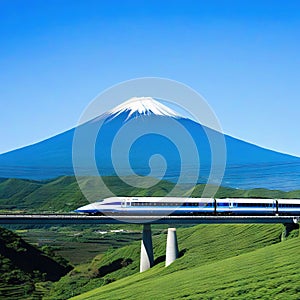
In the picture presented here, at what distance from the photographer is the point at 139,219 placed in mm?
26156

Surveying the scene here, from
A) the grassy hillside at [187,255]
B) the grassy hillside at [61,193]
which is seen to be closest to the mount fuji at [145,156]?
the grassy hillside at [61,193]

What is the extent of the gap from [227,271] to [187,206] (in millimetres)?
8206

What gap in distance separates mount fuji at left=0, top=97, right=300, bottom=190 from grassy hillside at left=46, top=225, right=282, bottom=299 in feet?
213

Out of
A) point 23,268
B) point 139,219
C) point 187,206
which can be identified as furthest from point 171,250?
point 23,268

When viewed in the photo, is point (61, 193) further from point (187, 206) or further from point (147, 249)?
point (147, 249)

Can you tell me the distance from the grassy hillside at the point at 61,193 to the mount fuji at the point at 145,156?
18.9m

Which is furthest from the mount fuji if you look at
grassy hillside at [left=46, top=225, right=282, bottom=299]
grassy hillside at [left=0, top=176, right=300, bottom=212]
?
grassy hillside at [left=46, top=225, right=282, bottom=299]

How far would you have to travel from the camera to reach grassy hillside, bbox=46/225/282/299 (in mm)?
24344

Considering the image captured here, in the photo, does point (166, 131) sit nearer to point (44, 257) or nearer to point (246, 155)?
point (246, 155)

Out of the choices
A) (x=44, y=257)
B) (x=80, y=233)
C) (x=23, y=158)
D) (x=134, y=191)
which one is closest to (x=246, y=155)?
(x=23, y=158)

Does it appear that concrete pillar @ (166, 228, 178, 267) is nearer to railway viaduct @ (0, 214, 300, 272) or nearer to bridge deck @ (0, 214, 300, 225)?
railway viaduct @ (0, 214, 300, 272)

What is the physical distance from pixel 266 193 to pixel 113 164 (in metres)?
62.7

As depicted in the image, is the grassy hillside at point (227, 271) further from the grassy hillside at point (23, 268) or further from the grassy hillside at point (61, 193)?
the grassy hillside at point (61, 193)

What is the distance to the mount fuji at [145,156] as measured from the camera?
11275 cm
